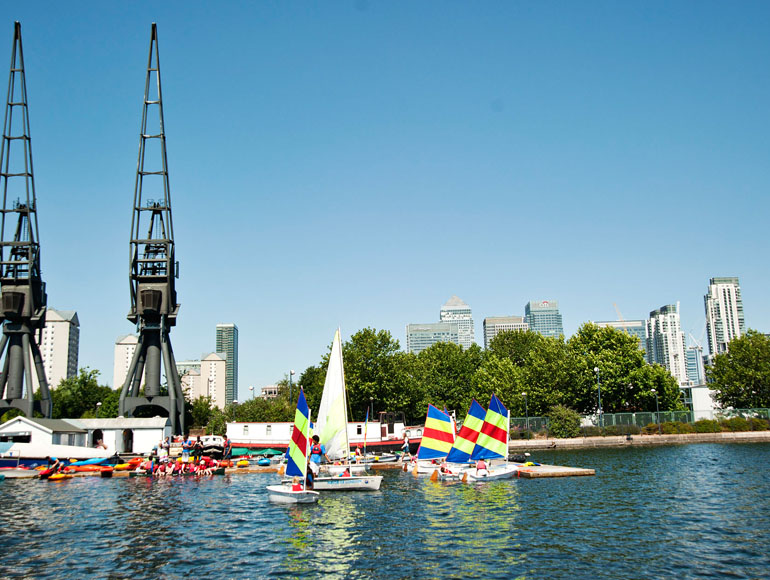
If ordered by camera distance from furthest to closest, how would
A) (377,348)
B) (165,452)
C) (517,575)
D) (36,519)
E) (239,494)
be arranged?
(377,348) < (165,452) < (239,494) < (36,519) < (517,575)

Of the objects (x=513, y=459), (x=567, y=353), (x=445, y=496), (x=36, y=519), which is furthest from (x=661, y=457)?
(x=36, y=519)

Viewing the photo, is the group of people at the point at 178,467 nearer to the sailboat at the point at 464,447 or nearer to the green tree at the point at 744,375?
the sailboat at the point at 464,447

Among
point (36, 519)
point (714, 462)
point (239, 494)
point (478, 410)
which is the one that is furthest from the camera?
point (714, 462)

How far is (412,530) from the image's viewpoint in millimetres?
27656

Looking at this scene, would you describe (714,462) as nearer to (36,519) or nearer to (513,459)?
(513,459)

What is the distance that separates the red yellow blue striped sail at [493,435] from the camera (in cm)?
4619

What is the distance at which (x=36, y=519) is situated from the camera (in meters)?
31.7

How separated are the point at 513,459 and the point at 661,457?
13.9 meters

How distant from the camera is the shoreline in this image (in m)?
78.2

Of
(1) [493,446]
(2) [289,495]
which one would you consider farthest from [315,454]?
(1) [493,446]

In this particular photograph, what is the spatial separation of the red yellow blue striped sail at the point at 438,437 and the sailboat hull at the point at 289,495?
60.5ft

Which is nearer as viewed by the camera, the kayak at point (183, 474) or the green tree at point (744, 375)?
the kayak at point (183, 474)

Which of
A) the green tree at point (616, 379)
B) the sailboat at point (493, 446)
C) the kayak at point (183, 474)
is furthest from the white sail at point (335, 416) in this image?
the green tree at point (616, 379)

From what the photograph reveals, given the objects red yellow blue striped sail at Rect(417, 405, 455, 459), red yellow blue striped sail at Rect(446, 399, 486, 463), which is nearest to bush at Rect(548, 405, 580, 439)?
red yellow blue striped sail at Rect(417, 405, 455, 459)
